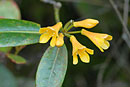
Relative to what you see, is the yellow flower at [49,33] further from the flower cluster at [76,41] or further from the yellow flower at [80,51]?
the yellow flower at [80,51]

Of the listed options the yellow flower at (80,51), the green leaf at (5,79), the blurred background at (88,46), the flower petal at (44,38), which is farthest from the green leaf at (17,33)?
the blurred background at (88,46)

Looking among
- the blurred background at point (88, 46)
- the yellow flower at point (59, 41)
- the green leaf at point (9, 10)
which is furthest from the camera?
the blurred background at point (88, 46)

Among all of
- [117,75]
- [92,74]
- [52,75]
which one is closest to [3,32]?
[52,75]

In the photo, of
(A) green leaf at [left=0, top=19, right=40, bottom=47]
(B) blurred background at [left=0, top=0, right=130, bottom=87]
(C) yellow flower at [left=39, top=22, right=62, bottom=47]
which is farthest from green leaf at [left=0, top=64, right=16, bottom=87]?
(C) yellow flower at [left=39, top=22, right=62, bottom=47]

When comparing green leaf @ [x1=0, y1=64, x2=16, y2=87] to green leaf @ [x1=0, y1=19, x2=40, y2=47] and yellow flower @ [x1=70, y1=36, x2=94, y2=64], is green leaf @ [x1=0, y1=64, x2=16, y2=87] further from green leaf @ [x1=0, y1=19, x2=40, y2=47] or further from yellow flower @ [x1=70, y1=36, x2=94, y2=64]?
yellow flower @ [x1=70, y1=36, x2=94, y2=64]

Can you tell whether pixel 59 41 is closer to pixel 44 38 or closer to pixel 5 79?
pixel 44 38

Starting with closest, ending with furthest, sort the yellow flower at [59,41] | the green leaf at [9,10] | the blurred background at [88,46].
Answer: the yellow flower at [59,41] → the green leaf at [9,10] → the blurred background at [88,46]

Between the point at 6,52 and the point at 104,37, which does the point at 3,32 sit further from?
the point at 104,37
